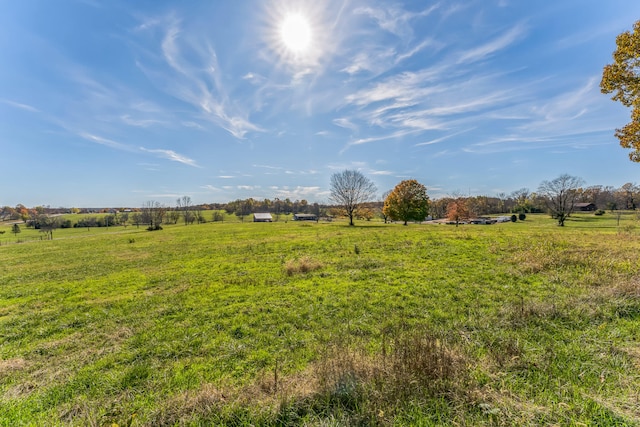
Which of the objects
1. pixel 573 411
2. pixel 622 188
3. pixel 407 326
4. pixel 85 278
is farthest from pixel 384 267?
pixel 622 188

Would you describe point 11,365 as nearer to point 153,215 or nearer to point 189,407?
point 189,407

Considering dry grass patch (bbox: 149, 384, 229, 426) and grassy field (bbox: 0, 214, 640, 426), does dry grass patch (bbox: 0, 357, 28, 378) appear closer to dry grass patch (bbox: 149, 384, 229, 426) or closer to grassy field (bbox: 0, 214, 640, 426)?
grassy field (bbox: 0, 214, 640, 426)

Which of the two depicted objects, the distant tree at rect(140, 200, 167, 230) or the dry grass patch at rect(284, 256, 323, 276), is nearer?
the dry grass patch at rect(284, 256, 323, 276)

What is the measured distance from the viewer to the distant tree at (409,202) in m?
49.7

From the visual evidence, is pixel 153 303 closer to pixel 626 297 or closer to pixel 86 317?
pixel 86 317

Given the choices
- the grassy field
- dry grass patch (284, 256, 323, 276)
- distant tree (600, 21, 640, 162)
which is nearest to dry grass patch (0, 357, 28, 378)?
the grassy field

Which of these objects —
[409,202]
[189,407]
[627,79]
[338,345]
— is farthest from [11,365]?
[409,202]

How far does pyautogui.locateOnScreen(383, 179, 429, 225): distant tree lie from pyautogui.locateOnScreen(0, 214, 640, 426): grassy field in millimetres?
36002

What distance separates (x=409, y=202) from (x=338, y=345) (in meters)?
47.7

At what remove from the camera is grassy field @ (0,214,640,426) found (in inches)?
146

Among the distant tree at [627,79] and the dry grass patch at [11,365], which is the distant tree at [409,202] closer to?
the distant tree at [627,79]

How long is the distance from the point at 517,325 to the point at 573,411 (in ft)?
10.6

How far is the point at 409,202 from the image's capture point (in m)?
49.9

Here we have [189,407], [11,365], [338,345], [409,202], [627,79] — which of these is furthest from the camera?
[409,202]
